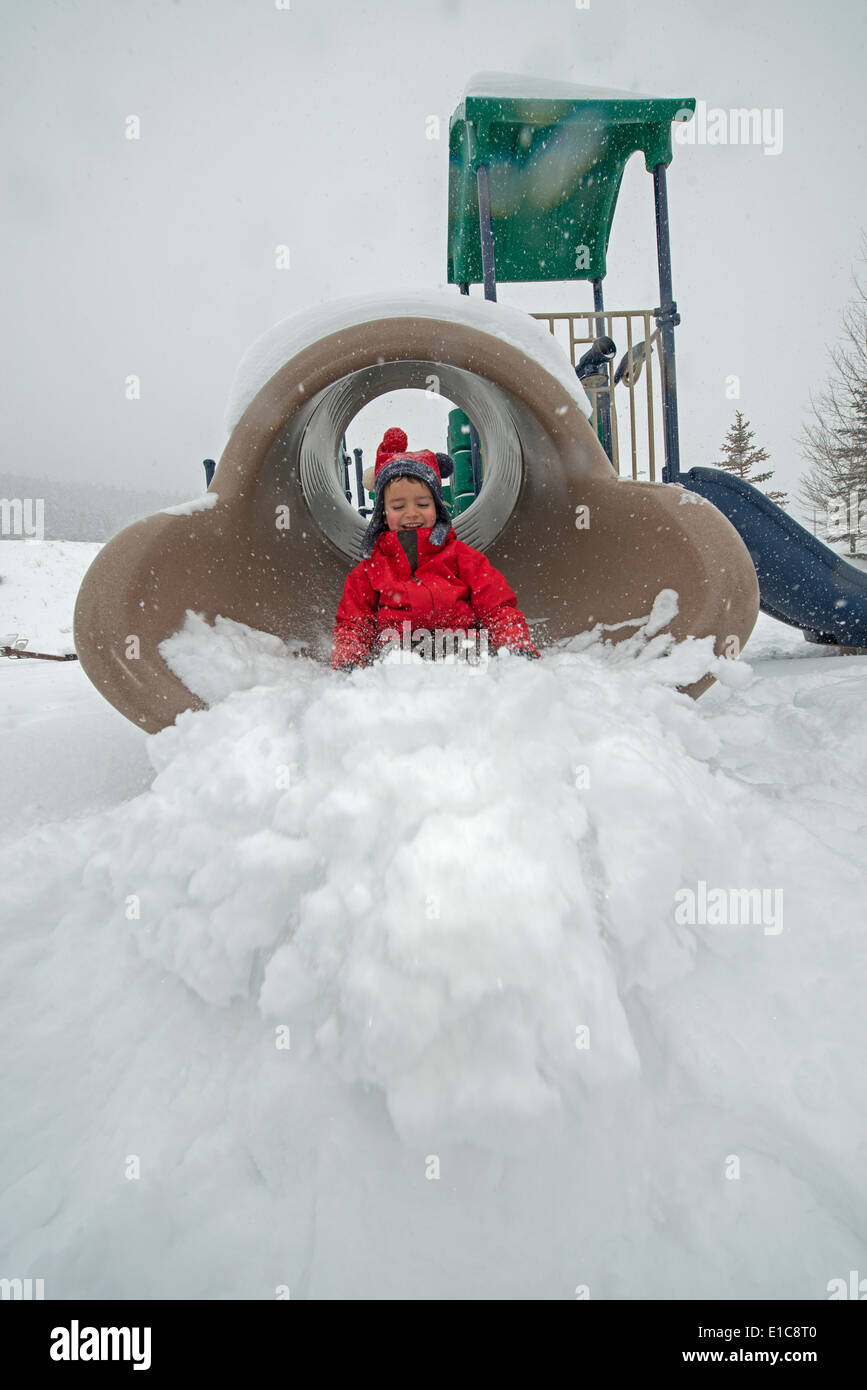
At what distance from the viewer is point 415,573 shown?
208 cm

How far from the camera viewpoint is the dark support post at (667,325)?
322cm

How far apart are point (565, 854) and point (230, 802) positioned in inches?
20.7

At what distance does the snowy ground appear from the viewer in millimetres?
559

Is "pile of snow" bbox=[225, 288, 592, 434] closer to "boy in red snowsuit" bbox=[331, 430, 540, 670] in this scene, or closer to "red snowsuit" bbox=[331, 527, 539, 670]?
"boy in red snowsuit" bbox=[331, 430, 540, 670]

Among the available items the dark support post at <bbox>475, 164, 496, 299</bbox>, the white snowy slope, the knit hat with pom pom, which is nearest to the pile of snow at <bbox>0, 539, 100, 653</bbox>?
the white snowy slope

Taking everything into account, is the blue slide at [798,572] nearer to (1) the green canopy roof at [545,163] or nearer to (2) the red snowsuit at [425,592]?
(2) the red snowsuit at [425,592]

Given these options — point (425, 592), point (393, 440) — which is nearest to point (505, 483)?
point (393, 440)

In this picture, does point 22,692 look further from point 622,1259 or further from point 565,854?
point 622,1259

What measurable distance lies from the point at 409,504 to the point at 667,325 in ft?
7.08

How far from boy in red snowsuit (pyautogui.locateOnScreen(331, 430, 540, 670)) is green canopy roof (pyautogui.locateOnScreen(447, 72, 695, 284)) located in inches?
92.2

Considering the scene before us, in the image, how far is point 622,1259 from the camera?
0.55 metres

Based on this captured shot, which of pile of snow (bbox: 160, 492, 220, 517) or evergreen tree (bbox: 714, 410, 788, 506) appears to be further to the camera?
evergreen tree (bbox: 714, 410, 788, 506)

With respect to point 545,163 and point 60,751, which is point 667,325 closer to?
point 545,163

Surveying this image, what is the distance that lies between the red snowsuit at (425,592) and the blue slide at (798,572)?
5.02 ft
